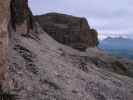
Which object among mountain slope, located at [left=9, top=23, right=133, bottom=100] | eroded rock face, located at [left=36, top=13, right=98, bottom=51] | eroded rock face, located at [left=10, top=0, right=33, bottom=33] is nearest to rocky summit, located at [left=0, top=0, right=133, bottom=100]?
mountain slope, located at [left=9, top=23, right=133, bottom=100]

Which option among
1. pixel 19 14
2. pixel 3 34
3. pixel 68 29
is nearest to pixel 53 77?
pixel 3 34

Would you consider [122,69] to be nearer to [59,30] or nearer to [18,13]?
[59,30]

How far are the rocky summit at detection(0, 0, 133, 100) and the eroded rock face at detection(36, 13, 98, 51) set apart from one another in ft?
24.3

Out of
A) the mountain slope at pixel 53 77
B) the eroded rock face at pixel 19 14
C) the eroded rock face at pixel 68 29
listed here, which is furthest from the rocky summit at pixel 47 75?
the eroded rock face at pixel 68 29

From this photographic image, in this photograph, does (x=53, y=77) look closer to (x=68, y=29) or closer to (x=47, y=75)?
(x=47, y=75)

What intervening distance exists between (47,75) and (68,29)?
14.5 m

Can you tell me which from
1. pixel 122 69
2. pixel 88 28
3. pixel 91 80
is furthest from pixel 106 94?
pixel 88 28

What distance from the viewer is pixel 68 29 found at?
1093 inches

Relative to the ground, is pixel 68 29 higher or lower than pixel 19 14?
lower

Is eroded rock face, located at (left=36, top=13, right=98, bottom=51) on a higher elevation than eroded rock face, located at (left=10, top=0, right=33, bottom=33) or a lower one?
lower

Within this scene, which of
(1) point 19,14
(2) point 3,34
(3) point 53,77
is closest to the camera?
(2) point 3,34

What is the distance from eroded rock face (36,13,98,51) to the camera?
1070 inches

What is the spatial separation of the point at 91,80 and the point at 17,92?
16.3 feet

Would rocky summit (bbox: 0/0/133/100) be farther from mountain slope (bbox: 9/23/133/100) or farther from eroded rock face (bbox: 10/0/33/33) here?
eroded rock face (bbox: 10/0/33/33)
